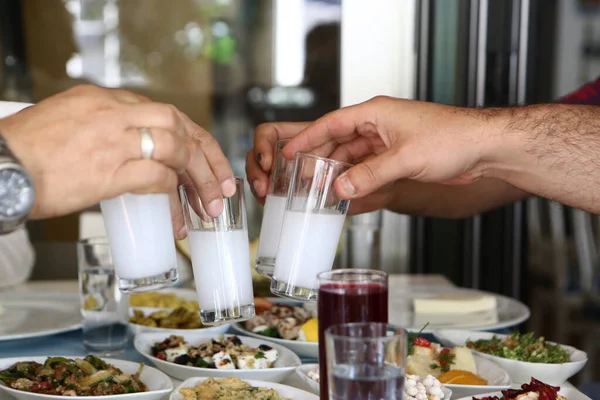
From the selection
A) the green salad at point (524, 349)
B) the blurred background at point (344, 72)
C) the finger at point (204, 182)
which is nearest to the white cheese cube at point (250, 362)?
the finger at point (204, 182)

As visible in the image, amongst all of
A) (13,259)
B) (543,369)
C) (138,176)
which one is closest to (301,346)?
(543,369)

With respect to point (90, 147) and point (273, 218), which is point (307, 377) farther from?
point (90, 147)

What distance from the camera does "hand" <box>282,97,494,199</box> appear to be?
1.50 metres

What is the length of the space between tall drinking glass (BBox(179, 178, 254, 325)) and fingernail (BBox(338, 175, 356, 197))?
0.62 ft

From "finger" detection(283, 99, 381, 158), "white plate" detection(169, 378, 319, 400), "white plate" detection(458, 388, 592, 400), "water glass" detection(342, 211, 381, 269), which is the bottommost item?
"white plate" detection(458, 388, 592, 400)

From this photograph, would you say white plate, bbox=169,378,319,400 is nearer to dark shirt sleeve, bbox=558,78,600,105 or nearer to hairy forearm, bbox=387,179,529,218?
hairy forearm, bbox=387,179,529,218

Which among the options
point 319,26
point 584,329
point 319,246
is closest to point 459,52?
point 319,26

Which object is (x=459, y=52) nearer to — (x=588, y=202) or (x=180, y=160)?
(x=588, y=202)

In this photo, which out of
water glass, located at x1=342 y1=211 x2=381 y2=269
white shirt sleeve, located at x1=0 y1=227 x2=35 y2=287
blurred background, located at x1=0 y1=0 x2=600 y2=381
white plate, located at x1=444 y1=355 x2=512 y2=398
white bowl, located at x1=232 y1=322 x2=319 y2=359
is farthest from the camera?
blurred background, located at x1=0 y1=0 x2=600 y2=381

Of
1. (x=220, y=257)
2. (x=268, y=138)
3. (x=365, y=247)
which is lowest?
(x=365, y=247)

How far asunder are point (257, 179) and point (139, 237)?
64cm

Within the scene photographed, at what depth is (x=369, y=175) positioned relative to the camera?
1.45m

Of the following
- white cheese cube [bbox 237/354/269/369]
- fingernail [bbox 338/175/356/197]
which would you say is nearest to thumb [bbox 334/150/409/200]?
fingernail [bbox 338/175/356/197]

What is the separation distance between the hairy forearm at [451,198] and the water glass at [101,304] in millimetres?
975
